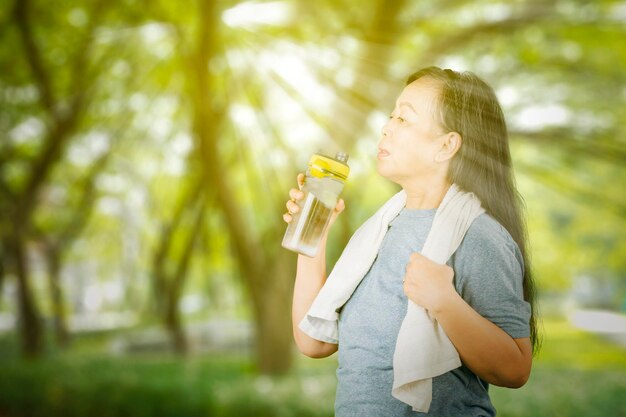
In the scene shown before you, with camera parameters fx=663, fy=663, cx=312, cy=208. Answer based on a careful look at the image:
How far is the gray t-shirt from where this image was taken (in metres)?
1.18

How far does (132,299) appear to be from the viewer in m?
22.0

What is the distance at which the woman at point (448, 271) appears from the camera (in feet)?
3.81

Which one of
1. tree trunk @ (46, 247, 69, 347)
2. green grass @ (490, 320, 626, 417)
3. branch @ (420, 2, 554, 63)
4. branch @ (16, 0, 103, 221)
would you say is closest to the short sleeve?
green grass @ (490, 320, 626, 417)

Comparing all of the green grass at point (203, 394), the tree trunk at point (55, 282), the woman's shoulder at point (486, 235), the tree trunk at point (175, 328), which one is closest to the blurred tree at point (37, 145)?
the tree trunk at point (55, 282)

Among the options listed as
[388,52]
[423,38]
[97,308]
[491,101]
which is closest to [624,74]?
[423,38]

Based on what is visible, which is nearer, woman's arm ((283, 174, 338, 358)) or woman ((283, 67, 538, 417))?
woman ((283, 67, 538, 417))

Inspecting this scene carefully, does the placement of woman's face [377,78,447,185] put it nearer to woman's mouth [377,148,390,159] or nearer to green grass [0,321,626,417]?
woman's mouth [377,148,390,159]

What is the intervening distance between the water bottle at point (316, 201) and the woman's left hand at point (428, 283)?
0.90 feet

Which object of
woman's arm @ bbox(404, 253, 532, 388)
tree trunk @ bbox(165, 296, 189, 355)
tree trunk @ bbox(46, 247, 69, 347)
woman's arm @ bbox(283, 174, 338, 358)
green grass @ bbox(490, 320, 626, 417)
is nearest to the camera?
woman's arm @ bbox(404, 253, 532, 388)

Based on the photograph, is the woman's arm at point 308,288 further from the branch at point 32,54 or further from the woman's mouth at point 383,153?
the branch at point 32,54

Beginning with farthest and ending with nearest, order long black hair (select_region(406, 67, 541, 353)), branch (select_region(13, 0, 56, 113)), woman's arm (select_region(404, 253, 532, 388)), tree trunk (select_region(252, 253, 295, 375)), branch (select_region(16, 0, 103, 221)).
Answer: branch (select_region(16, 0, 103, 221)) < branch (select_region(13, 0, 56, 113)) < tree trunk (select_region(252, 253, 295, 375)) < long black hair (select_region(406, 67, 541, 353)) < woman's arm (select_region(404, 253, 532, 388))

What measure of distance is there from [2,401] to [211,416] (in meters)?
3.24

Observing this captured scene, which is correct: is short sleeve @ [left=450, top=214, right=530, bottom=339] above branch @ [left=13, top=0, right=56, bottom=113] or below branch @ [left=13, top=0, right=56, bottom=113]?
below

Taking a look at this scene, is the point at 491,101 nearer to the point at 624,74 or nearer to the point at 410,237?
the point at 410,237
